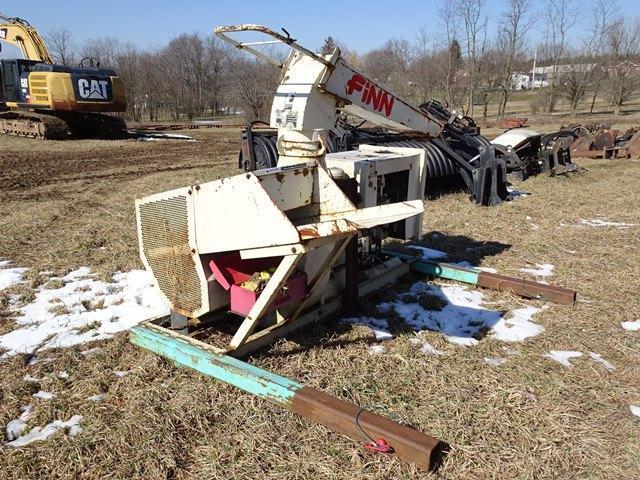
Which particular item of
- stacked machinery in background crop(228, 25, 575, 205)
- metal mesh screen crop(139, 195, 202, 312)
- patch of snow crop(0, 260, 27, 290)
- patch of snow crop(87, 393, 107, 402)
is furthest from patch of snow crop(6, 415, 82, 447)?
patch of snow crop(0, 260, 27, 290)

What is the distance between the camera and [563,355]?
3492 mm

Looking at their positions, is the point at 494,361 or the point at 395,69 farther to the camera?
the point at 395,69

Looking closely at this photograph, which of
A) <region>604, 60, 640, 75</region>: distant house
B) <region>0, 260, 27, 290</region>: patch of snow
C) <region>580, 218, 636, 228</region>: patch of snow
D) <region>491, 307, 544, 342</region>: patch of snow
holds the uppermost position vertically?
<region>604, 60, 640, 75</region>: distant house

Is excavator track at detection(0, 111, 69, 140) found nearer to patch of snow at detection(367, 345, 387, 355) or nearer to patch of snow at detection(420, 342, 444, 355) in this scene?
patch of snow at detection(367, 345, 387, 355)

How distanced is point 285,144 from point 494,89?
34.3m

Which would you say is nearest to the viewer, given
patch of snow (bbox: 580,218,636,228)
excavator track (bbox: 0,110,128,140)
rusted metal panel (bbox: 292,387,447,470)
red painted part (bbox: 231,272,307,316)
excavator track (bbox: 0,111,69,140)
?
rusted metal panel (bbox: 292,387,447,470)

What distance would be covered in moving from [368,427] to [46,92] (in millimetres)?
18016

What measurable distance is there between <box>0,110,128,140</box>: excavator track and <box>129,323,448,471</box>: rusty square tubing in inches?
658

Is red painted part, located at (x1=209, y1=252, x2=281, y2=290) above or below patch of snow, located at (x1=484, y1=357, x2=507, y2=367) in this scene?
above

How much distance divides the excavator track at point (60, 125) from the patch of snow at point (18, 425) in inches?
664

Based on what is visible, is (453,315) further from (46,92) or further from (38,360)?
(46,92)

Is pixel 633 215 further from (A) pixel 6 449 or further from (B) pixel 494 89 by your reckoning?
(B) pixel 494 89

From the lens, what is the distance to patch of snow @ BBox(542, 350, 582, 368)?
135 inches

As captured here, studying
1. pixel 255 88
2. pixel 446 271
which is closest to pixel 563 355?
pixel 446 271
